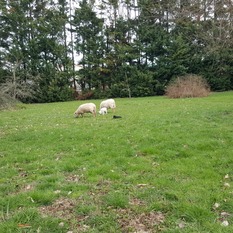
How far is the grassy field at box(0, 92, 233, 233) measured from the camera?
3.98 meters

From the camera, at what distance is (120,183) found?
17.5 ft

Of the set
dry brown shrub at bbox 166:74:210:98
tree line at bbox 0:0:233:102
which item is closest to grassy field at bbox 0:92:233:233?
dry brown shrub at bbox 166:74:210:98

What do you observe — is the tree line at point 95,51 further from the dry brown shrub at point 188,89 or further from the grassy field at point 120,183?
the grassy field at point 120,183

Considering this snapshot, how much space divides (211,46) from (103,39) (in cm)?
2869

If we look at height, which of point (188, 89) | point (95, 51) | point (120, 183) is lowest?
point (120, 183)

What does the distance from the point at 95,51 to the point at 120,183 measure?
3580 cm

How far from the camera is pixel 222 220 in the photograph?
389 cm

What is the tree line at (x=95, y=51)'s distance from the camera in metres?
36.8

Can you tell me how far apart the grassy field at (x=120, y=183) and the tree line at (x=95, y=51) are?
1129 inches

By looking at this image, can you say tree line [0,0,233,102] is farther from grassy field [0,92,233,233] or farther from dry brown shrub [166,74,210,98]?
grassy field [0,92,233,233]

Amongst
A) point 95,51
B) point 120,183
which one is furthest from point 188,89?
point 120,183

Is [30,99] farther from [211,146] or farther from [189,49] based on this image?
[211,146]

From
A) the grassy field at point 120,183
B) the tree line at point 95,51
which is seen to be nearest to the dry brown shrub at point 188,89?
A: the tree line at point 95,51

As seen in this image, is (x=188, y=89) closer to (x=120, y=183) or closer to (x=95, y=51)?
(x=95, y=51)
